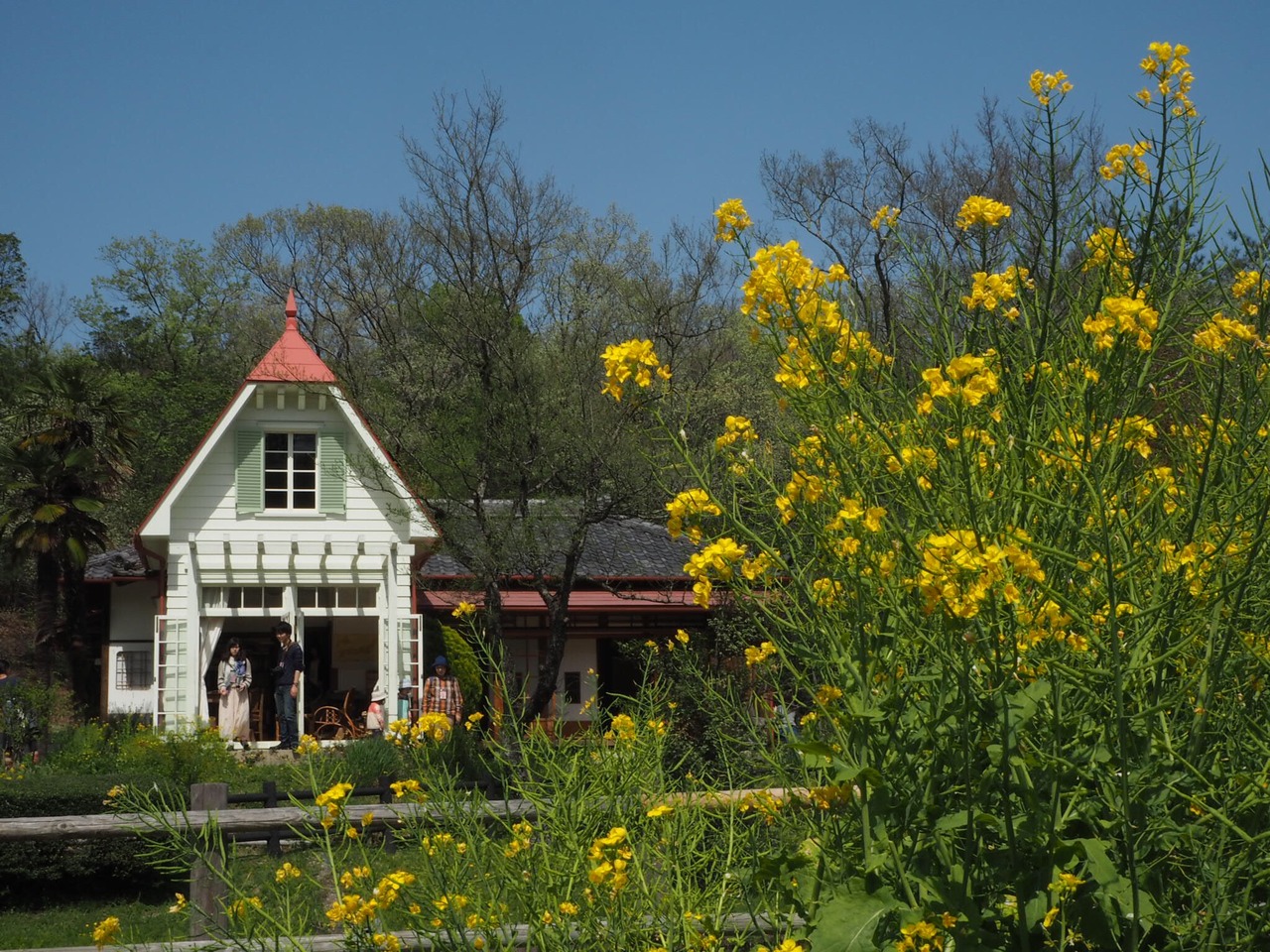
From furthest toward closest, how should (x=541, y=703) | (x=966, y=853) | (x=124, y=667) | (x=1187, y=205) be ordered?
(x=124, y=667), (x=541, y=703), (x=1187, y=205), (x=966, y=853)

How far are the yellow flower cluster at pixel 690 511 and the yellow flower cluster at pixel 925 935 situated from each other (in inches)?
33.9

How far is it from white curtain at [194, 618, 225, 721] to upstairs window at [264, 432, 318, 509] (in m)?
1.75

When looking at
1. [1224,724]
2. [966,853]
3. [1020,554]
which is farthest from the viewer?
[1224,724]

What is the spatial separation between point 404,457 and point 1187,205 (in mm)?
13454

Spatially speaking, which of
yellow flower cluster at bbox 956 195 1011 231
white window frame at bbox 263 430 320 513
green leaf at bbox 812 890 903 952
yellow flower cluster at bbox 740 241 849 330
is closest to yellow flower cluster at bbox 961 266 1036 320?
yellow flower cluster at bbox 956 195 1011 231

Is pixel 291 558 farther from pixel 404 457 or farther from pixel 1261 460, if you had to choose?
pixel 1261 460

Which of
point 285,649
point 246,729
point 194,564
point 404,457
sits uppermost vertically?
point 404,457

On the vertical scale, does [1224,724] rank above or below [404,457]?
below

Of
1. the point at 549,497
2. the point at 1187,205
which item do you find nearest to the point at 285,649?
the point at 549,497

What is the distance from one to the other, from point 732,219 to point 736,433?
519 mm

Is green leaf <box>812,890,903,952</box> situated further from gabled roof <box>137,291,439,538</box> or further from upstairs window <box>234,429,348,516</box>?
upstairs window <box>234,429,348,516</box>

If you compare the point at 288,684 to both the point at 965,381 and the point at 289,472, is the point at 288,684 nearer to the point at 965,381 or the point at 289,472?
the point at 289,472

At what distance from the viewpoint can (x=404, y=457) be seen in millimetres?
15555

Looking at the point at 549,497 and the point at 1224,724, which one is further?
the point at 549,497
